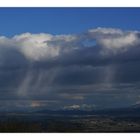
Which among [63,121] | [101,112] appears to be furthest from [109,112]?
[63,121]

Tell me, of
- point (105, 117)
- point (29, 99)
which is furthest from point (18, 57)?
point (105, 117)

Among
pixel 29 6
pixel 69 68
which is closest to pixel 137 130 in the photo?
pixel 69 68

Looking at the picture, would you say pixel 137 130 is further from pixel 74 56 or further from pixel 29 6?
pixel 29 6

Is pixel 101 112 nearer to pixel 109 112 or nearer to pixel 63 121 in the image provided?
pixel 109 112

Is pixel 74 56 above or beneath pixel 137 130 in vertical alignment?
above

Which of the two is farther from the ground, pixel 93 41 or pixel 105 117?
pixel 93 41

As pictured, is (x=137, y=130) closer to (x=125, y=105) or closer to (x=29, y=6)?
(x=125, y=105)
